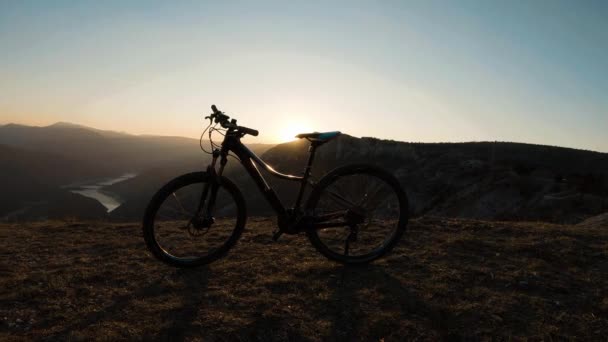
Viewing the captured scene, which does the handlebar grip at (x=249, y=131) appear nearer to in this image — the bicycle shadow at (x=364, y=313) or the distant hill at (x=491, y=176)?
the bicycle shadow at (x=364, y=313)

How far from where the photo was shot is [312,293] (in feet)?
14.3

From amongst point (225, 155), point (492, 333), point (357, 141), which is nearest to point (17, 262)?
point (225, 155)

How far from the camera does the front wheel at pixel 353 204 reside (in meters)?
5.22

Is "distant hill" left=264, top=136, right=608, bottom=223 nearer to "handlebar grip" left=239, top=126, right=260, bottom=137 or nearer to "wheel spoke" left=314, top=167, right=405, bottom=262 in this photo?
"wheel spoke" left=314, top=167, right=405, bottom=262

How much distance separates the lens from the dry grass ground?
11.6 feet

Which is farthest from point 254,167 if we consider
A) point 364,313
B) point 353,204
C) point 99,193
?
point 99,193

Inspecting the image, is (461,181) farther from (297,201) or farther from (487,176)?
(297,201)

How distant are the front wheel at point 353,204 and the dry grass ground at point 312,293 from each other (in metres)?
0.27

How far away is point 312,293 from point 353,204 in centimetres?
144

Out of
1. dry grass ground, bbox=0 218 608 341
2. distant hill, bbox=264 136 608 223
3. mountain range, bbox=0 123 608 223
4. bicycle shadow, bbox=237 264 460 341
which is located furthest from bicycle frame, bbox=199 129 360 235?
distant hill, bbox=264 136 608 223

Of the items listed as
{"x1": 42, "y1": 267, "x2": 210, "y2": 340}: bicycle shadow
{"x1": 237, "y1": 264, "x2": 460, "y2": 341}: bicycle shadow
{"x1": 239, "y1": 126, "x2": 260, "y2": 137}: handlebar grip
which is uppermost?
{"x1": 239, "y1": 126, "x2": 260, "y2": 137}: handlebar grip

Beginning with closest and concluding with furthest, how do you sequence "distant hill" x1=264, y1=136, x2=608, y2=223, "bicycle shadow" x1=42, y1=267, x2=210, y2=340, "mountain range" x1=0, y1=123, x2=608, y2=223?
"bicycle shadow" x1=42, y1=267, x2=210, y2=340 < "mountain range" x1=0, y1=123, x2=608, y2=223 < "distant hill" x1=264, y1=136, x2=608, y2=223

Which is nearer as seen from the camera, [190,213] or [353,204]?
[353,204]

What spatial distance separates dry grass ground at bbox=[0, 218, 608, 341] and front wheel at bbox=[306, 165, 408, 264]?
10.8 inches
